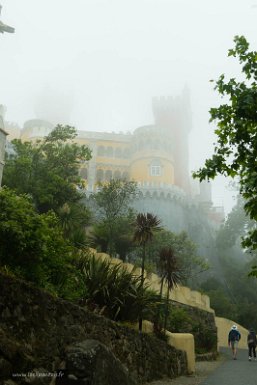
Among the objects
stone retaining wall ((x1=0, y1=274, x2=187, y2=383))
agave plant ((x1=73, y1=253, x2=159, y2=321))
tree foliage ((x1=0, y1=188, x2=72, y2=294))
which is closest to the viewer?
stone retaining wall ((x1=0, y1=274, x2=187, y2=383))

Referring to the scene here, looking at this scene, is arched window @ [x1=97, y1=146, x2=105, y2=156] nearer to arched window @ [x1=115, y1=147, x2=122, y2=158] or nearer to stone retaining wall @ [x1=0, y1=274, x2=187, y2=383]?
arched window @ [x1=115, y1=147, x2=122, y2=158]

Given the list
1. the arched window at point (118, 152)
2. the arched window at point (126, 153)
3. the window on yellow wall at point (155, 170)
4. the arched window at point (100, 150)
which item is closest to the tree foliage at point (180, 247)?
the window on yellow wall at point (155, 170)

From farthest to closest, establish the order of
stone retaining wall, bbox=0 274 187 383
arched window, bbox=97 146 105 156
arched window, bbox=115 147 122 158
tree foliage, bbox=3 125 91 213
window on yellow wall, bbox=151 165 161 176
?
1. arched window, bbox=115 147 122 158
2. arched window, bbox=97 146 105 156
3. window on yellow wall, bbox=151 165 161 176
4. tree foliage, bbox=3 125 91 213
5. stone retaining wall, bbox=0 274 187 383

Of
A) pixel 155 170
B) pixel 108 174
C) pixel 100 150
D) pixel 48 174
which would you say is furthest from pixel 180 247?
pixel 100 150

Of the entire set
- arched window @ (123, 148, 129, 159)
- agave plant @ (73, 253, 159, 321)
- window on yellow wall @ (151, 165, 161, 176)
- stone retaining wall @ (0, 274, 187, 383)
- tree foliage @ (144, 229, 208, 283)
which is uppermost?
arched window @ (123, 148, 129, 159)

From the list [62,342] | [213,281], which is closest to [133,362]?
[62,342]

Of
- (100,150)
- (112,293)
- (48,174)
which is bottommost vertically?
(112,293)

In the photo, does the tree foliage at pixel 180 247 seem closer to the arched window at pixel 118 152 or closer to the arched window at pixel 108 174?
the arched window at pixel 108 174

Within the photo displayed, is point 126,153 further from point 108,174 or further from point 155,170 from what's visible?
point 155,170

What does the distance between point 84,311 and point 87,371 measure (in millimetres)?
1956

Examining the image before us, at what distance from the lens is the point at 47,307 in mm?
6746

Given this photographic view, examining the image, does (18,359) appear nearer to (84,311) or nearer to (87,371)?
(87,371)

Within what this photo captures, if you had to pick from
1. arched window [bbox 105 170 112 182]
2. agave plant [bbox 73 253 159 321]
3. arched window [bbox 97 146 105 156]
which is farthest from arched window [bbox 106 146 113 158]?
agave plant [bbox 73 253 159 321]

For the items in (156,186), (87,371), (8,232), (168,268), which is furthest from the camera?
(156,186)
